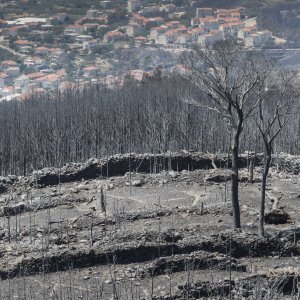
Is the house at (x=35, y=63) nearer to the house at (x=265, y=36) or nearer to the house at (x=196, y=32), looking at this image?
the house at (x=196, y=32)

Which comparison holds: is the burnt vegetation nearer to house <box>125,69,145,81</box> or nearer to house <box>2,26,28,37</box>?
house <box>125,69,145,81</box>

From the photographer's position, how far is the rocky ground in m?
18.0

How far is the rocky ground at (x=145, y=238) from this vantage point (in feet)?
58.9

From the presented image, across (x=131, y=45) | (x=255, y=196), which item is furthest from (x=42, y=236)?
(x=131, y=45)

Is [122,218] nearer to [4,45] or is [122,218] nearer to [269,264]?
[269,264]

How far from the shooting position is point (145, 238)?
20.9 m

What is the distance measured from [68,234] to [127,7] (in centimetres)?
10400

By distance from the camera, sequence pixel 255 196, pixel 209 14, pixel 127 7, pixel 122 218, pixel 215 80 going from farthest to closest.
→ pixel 127 7 < pixel 209 14 < pixel 255 196 < pixel 122 218 < pixel 215 80

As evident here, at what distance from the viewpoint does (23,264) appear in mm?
19156

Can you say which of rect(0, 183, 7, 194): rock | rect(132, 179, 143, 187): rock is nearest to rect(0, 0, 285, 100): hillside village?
rect(0, 183, 7, 194): rock

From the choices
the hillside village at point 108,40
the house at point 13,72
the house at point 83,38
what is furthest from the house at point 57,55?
the house at point 13,72

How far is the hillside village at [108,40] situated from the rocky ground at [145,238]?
138ft

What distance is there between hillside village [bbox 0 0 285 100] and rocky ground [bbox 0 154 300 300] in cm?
4218

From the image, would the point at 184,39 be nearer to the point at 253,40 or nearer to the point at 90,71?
the point at 253,40
